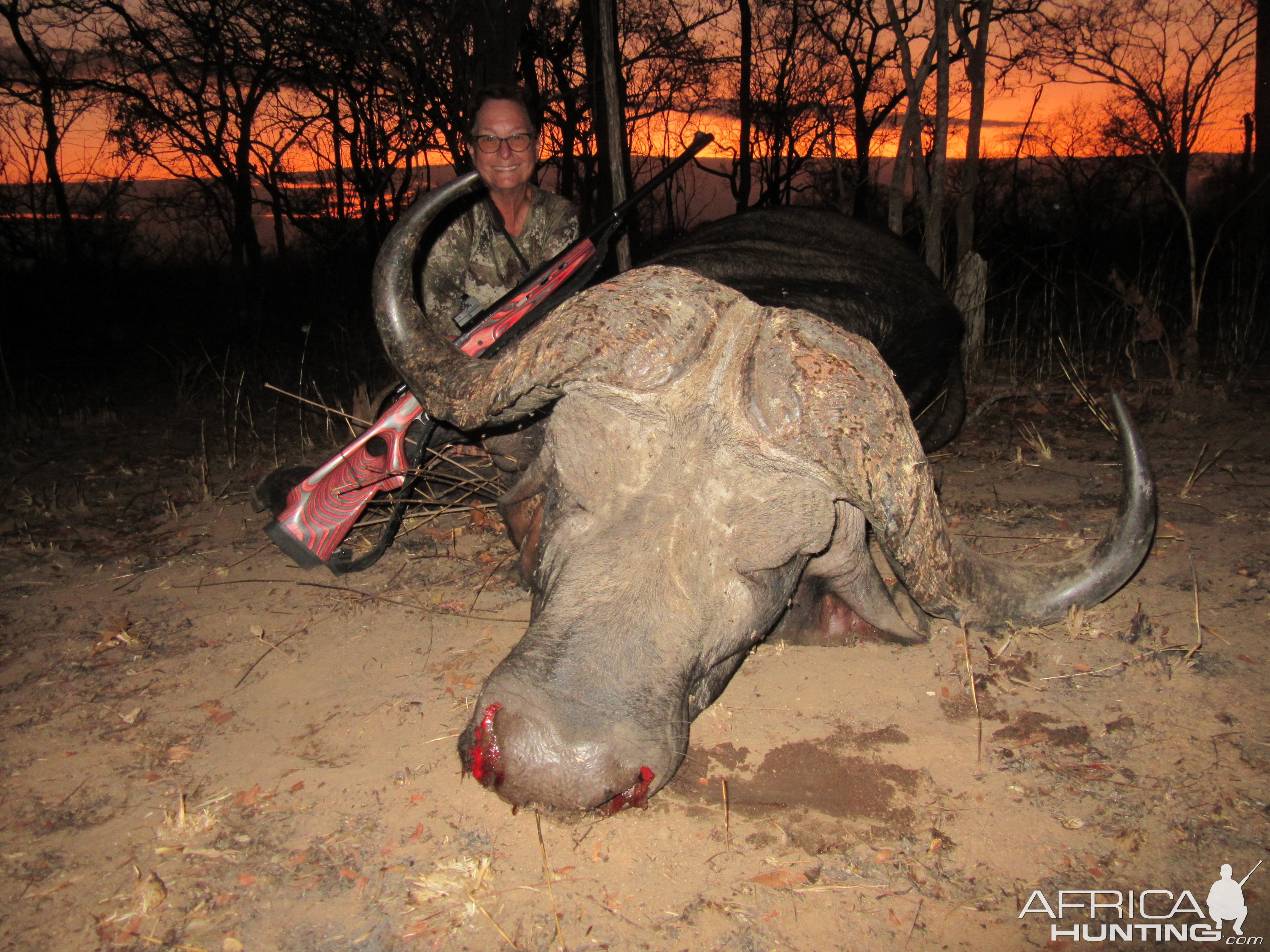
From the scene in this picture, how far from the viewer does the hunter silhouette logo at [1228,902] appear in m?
1.88

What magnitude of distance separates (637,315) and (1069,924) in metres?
1.82

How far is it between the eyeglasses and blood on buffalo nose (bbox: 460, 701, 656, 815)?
3.47 meters

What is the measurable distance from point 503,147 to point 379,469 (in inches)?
75.7

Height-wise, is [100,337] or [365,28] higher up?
[365,28]

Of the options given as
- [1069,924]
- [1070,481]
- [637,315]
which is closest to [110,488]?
[637,315]

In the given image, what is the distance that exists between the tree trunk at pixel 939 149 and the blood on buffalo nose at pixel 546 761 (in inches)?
218

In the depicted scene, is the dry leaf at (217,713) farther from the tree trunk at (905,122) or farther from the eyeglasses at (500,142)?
the tree trunk at (905,122)

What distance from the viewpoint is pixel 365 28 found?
8555mm

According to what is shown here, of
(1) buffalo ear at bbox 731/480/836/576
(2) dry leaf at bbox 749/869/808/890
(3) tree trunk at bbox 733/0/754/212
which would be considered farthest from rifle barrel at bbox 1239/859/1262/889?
(3) tree trunk at bbox 733/0/754/212

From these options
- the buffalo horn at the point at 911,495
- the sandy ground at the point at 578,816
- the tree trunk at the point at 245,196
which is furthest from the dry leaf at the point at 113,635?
the tree trunk at the point at 245,196

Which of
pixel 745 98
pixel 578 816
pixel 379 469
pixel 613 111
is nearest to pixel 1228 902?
pixel 578 816

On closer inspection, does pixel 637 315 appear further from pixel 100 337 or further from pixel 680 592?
pixel 100 337

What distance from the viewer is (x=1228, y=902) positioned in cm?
192

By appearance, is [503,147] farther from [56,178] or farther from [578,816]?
[56,178]
